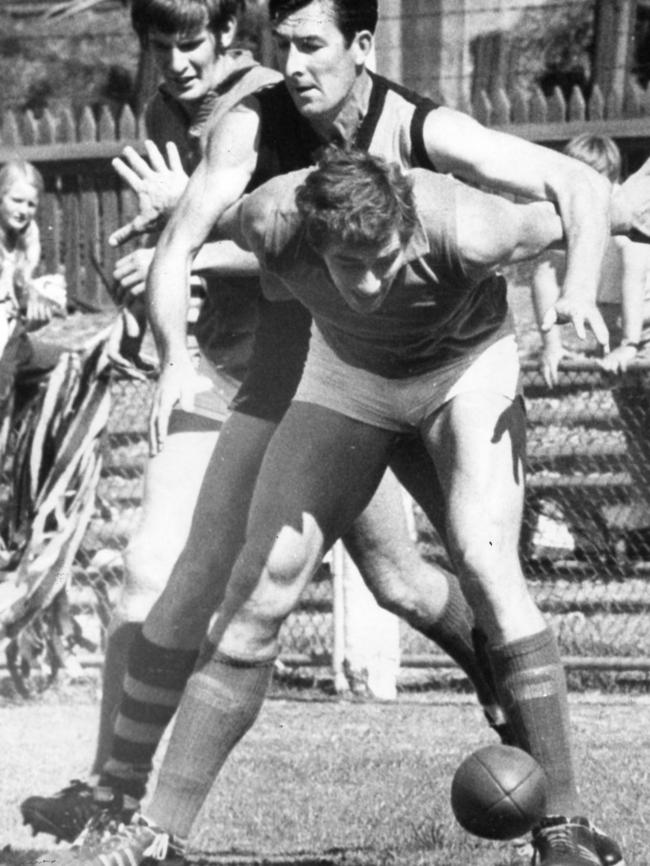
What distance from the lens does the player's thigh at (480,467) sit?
4582 mm

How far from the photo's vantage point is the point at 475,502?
15.1ft

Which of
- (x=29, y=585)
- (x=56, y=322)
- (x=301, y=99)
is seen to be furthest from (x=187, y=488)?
(x=56, y=322)

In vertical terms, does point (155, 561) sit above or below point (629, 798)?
above

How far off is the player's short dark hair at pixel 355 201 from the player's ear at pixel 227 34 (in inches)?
39.5

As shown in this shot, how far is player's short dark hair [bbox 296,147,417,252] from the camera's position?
14.3 feet

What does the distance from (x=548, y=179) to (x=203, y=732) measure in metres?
1.61

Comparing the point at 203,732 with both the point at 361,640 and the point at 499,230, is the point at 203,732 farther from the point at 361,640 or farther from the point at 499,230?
the point at 361,640

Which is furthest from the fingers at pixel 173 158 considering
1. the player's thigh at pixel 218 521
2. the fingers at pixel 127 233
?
the player's thigh at pixel 218 521

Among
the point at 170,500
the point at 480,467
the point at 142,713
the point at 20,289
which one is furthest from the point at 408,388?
the point at 20,289

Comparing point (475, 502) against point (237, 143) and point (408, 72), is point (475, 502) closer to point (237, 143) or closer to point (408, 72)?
point (237, 143)

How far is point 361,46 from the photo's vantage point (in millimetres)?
4766

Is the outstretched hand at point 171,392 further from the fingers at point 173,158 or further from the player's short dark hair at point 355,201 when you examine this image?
the fingers at point 173,158

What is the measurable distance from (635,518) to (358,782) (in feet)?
7.76

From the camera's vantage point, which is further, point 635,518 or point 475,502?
point 635,518
